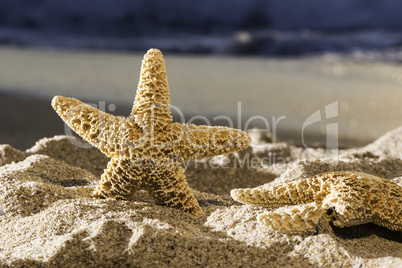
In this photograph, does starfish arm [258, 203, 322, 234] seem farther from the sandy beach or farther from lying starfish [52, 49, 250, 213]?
the sandy beach

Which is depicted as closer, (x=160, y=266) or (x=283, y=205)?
(x=160, y=266)

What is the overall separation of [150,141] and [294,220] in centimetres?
93

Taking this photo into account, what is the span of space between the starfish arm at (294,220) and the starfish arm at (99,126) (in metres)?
0.91

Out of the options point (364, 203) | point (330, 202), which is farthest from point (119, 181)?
point (364, 203)

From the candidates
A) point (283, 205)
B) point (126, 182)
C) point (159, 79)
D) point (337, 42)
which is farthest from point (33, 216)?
point (337, 42)

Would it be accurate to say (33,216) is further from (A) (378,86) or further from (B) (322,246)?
(A) (378,86)

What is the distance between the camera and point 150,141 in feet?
8.64

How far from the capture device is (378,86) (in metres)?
7.89

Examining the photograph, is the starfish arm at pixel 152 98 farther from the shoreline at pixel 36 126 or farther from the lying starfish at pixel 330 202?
the shoreline at pixel 36 126

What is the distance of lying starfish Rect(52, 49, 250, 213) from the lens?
2631 millimetres

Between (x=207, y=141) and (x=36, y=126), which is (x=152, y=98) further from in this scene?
(x=36, y=126)

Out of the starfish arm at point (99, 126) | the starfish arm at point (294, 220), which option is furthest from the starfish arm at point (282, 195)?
the starfish arm at point (99, 126)

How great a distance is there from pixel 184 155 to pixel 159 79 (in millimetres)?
482

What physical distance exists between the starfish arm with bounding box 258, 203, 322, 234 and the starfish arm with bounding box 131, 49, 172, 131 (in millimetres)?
834
